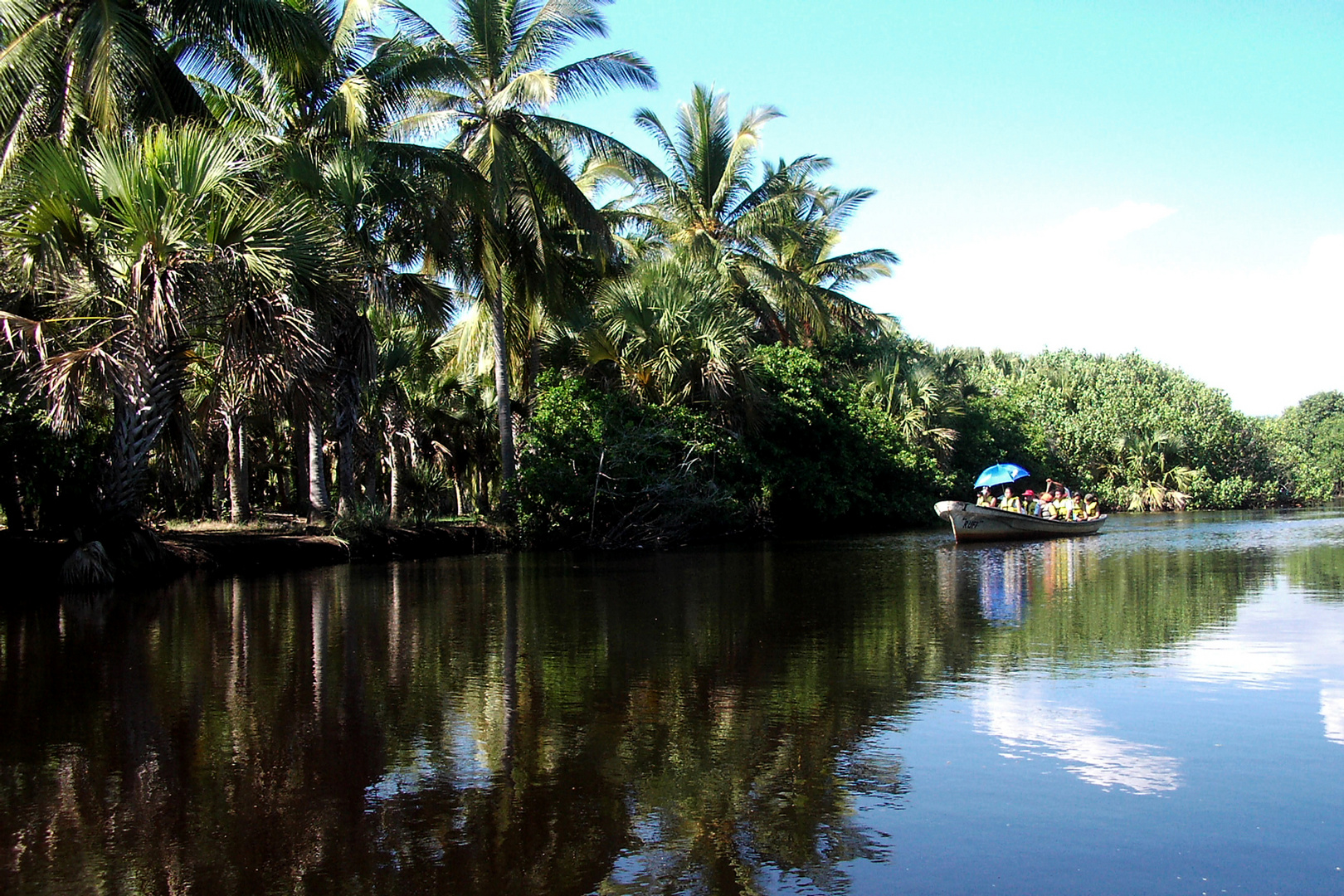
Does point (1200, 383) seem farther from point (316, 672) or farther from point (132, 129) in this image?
point (316, 672)

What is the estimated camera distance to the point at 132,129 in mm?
17438

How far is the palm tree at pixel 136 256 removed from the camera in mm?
13688

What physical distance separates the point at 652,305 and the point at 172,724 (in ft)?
66.4

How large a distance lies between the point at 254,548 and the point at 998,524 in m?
16.6

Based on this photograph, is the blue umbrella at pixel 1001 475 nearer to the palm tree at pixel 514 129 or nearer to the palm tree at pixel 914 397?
the palm tree at pixel 914 397

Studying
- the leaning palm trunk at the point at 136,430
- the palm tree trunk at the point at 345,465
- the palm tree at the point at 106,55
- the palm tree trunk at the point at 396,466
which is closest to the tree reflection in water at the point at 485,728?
the leaning palm trunk at the point at 136,430

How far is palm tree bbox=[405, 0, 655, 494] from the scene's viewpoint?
23.1 meters

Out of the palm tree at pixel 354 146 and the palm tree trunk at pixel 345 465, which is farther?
the palm tree trunk at pixel 345 465

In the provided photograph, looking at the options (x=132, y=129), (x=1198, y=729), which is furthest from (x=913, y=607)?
(x=132, y=129)

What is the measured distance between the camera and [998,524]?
1018 inches

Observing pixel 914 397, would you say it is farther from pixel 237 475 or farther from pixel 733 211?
pixel 237 475

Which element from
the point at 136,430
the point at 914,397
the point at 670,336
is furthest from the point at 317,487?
the point at 914,397

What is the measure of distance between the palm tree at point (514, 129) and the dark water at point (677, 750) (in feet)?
42.5

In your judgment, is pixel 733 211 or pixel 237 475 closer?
pixel 237 475
